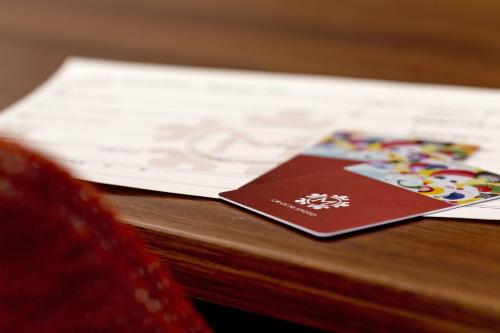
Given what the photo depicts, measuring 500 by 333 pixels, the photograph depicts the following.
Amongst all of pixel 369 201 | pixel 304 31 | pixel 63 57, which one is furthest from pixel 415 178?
pixel 63 57

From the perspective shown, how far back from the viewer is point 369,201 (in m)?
0.55

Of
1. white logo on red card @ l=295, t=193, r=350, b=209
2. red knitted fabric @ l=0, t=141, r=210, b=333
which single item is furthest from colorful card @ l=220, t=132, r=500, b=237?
red knitted fabric @ l=0, t=141, r=210, b=333

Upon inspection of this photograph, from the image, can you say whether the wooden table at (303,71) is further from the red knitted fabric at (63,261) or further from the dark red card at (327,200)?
the red knitted fabric at (63,261)

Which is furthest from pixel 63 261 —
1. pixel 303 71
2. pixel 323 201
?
pixel 303 71

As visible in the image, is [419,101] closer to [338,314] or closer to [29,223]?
[338,314]

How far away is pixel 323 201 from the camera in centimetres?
55

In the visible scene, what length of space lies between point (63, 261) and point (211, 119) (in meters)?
0.53

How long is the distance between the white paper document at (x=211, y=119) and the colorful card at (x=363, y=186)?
2 cm

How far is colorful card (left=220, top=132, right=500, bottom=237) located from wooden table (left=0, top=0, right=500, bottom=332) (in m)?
0.02

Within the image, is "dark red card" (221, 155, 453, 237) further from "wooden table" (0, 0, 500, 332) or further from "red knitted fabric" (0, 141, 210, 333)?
"red knitted fabric" (0, 141, 210, 333)

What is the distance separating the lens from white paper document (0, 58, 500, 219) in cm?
65

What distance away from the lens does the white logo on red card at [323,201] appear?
0.54 metres

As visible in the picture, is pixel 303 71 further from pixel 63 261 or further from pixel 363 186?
pixel 63 261

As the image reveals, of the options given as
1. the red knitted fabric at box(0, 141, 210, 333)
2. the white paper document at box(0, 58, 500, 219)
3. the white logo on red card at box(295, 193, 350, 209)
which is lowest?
the red knitted fabric at box(0, 141, 210, 333)
